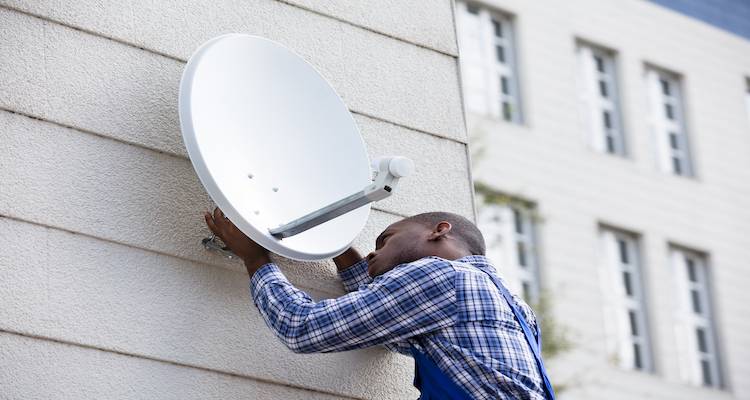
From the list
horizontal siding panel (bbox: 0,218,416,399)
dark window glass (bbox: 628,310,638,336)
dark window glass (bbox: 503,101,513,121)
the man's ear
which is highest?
dark window glass (bbox: 503,101,513,121)

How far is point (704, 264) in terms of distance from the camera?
61.4 feet

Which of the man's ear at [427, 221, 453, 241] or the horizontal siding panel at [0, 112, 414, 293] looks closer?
the horizontal siding panel at [0, 112, 414, 293]

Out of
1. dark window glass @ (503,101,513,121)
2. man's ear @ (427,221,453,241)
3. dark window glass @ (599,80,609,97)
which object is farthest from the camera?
dark window glass @ (599,80,609,97)

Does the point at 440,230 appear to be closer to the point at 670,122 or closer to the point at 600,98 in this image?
the point at 600,98

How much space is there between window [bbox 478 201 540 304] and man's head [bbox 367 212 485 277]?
1196 centimetres

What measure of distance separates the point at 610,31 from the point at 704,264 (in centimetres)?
330

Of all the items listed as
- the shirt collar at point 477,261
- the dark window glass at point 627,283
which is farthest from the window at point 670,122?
the shirt collar at point 477,261

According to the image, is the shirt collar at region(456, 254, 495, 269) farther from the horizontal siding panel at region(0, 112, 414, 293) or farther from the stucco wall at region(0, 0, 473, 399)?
the horizontal siding panel at region(0, 112, 414, 293)

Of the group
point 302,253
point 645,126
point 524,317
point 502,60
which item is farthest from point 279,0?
point 645,126

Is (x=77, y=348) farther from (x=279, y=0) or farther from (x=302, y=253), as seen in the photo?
(x=279, y=0)

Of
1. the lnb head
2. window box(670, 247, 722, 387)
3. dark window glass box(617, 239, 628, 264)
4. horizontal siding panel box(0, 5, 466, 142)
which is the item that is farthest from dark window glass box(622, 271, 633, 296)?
the lnb head

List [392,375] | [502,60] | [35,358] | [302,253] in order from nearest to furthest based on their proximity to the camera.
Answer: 1. [35,358]
2. [302,253]
3. [392,375]
4. [502,60]

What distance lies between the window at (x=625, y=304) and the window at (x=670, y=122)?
1.87 meters

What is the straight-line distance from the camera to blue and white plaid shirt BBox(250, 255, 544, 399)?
3.50m
